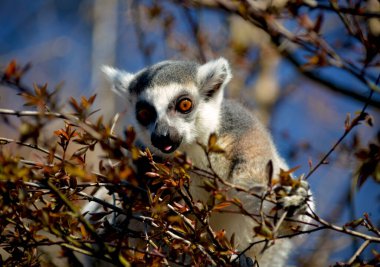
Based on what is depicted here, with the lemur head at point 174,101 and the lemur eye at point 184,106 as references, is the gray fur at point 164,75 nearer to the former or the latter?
the lemur head at point 174,101

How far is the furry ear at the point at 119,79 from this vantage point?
4.20m

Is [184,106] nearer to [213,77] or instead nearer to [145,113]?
[145,113]

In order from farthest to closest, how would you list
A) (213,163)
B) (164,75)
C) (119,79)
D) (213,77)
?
(119,79), (213,77), (164,75), (213,163)

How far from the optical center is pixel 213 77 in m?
3.96

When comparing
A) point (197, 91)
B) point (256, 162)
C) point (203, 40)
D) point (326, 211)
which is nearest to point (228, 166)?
point (256, 162)

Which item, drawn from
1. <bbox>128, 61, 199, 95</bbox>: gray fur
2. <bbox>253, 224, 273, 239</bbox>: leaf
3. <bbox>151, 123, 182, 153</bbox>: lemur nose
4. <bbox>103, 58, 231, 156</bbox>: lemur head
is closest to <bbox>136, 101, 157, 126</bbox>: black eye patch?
<bbox>103, 58, 231, 156</bbox>: lemur head

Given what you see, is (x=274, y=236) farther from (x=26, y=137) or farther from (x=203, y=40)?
(x=203, y=40)

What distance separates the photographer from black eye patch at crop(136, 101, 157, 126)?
364 cm

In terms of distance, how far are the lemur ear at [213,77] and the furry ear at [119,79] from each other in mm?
694

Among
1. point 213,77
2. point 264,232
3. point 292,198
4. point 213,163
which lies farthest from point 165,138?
point 264,232

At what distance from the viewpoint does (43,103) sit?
5.94 ft

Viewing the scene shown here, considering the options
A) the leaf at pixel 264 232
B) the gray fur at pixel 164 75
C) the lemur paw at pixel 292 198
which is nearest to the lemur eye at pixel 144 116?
the gray fur at pixel 164 75

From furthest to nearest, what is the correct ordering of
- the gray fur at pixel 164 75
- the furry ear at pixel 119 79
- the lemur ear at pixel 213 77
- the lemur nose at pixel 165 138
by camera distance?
the furry ear at pixel 119 79 → the lemur ear at pixel 213 77 → the gray fur at pixel 164 75 → the lemur nose at pixel 165 138

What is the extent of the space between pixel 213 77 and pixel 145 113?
689mm
